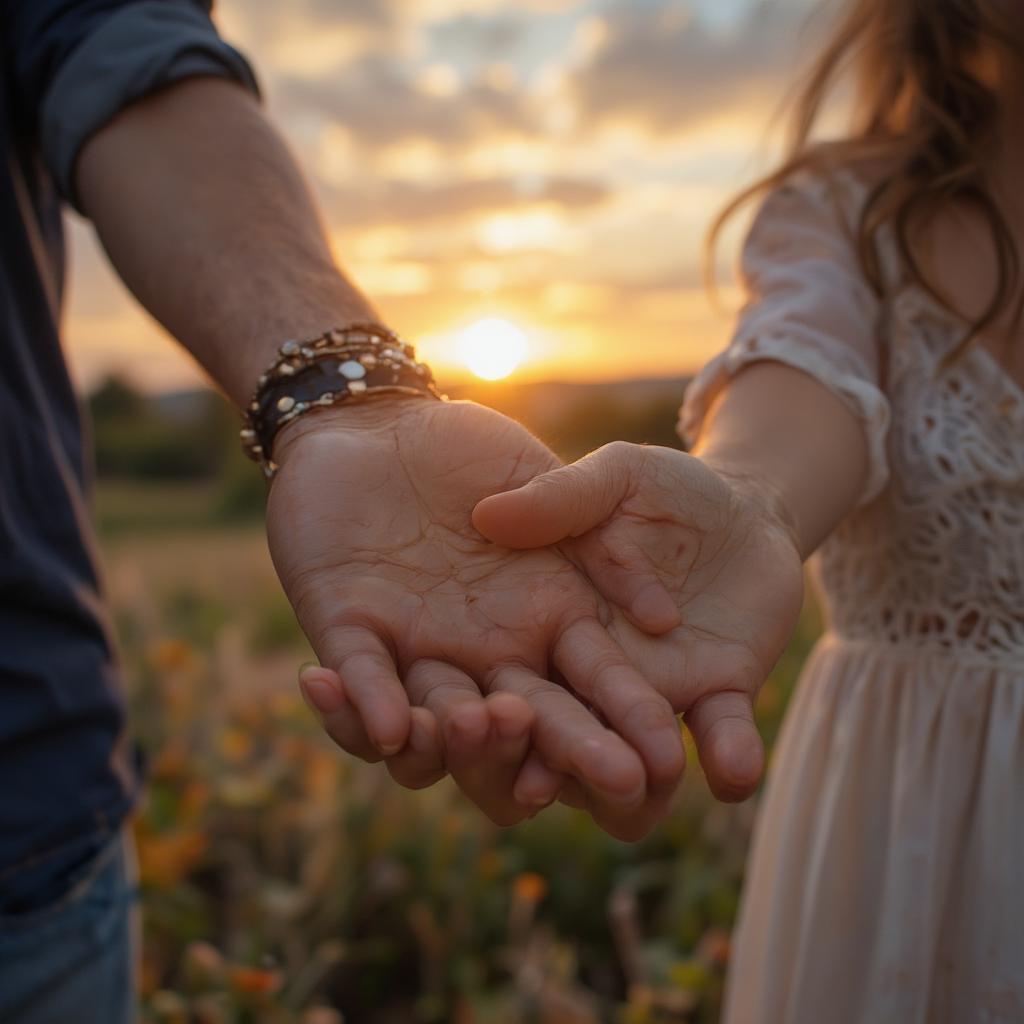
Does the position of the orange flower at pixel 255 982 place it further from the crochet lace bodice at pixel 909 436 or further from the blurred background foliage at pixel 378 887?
the crochet lace bodice at pixel 909 436

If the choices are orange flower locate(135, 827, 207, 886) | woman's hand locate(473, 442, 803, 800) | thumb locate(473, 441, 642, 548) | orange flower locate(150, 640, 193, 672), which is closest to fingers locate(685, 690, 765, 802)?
woman's hand locate(473, 442, 803, 800)

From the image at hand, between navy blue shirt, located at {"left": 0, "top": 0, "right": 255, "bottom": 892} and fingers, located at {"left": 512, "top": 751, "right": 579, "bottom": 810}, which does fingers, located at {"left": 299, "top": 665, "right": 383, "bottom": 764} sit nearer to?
fingers, located at {"left": 512, "top": 751, "right": 579, "bottom": 810}

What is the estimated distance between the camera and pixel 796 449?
1.39 meters

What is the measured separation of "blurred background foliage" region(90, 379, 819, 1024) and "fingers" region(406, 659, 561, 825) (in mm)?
555

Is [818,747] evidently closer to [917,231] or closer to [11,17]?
[917,231]

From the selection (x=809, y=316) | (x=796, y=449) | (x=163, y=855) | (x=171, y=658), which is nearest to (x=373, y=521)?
(x=796, y=449)

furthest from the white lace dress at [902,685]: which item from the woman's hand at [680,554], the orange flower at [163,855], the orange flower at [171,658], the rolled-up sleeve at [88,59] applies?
the orange flower at [171,658]

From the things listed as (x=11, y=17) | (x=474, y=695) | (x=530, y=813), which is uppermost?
(x=11, y=17)

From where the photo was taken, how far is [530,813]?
1084 mm

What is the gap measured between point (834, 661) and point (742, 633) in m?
0.46

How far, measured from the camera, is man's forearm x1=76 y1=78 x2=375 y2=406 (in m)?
1.39

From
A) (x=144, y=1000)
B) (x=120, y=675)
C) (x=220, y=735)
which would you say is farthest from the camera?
(x=220, y=735)

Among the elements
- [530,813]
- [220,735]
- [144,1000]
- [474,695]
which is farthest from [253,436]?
[220,735]

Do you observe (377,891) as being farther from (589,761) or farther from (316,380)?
(589,761)
